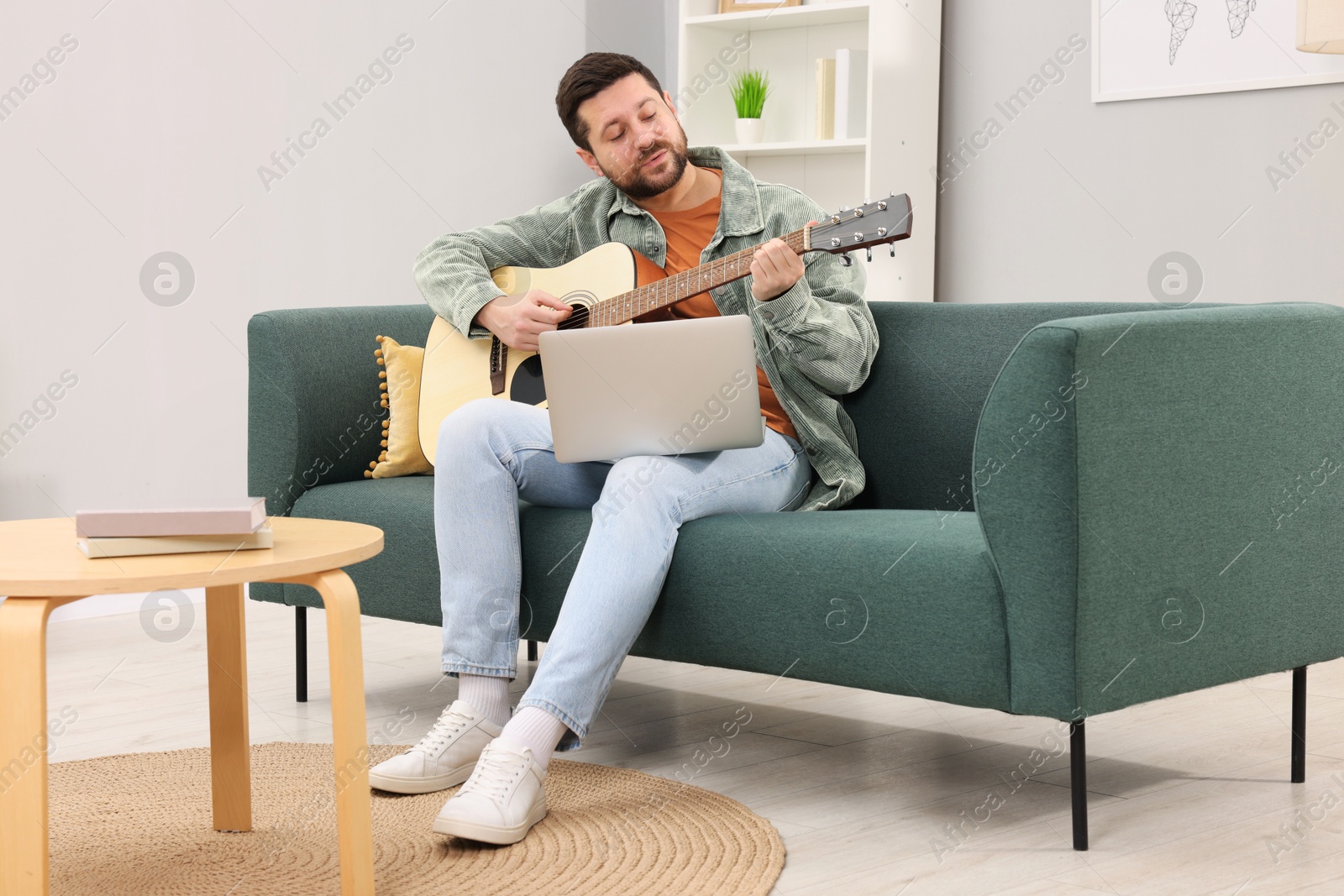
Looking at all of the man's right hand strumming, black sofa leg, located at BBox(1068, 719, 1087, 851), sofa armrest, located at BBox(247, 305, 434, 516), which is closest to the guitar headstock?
the man's right hand strumming

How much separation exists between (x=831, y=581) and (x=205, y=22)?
2.36 m

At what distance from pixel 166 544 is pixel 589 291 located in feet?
3.25

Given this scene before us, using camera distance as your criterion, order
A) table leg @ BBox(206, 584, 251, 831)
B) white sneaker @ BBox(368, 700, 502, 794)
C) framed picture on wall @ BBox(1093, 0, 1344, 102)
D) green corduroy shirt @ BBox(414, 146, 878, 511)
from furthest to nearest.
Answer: framed picture on wall @ BBox(1093, 0, 1344, 102) → green corduroy shirt @ BBox(414, 146, 878, 511) → white sneaker @ BBox(368, 700, 502, 794) → table leg @ BBox(206, 584, 251, 831)

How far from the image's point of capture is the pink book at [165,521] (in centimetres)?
130

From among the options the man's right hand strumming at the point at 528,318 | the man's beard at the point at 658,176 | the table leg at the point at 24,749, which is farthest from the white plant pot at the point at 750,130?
the table leg at the point at 24,749

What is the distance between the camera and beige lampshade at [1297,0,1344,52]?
8.09 feet

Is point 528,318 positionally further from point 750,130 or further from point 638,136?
point 750,130

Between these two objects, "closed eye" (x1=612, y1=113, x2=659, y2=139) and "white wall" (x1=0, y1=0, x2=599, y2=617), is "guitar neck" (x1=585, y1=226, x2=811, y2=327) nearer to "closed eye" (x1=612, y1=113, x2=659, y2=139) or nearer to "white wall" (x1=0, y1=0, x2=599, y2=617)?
A: "closed eye" (x1=612, y1=113, x2=659, y2=139)

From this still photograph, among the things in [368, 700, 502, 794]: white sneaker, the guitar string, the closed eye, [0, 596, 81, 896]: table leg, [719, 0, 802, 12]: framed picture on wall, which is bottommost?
[368, 700, 502, 794]: white sneaker

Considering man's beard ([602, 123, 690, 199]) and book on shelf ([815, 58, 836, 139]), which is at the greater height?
book on shelf ([815, 58, 836, 139])

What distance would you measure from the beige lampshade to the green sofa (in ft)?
3.02

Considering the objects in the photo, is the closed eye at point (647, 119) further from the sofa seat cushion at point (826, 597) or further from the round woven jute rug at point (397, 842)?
the round woven jute rug at point (397, 842)

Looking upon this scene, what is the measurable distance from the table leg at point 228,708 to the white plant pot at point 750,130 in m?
2.47

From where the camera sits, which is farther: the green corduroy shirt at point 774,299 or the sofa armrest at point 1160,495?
the green corduroy shirt at point 774,299
